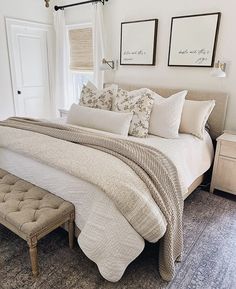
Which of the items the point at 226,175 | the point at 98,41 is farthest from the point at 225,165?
the point at 98,41

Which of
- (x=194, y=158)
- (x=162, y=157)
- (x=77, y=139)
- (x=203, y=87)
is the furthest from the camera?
(x=203, y=87)

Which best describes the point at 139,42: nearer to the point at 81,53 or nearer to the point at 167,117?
the point at 81,53

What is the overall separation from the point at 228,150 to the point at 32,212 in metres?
2.00

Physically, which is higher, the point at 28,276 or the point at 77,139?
the point at 77,139

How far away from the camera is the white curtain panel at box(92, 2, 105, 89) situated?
365 centimetres

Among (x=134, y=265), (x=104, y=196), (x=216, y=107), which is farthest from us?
(x=216, y=107)

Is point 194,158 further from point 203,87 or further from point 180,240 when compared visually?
point 203,87

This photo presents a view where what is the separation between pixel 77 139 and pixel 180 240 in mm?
1135

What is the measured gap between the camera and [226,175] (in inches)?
103

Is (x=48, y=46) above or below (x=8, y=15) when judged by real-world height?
below

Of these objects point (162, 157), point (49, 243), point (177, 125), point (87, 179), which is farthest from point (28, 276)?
point (177, 125)

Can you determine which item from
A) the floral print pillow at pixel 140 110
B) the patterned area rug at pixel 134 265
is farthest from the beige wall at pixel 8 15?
the patterned area rug at pixel 134 265

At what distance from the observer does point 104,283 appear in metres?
1.59

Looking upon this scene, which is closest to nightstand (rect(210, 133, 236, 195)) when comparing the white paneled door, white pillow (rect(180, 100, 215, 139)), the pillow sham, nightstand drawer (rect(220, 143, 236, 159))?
nightstand drawer (rect(220, 143, 236, 159))
